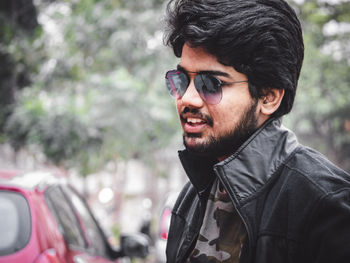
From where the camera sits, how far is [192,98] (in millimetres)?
1637

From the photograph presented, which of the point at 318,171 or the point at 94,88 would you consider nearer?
the point at 318,171

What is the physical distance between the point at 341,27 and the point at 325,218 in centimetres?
994

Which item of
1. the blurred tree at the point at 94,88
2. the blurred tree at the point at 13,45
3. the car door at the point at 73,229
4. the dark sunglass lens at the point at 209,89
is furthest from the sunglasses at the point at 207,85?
the blurred tree at the point at 13,45

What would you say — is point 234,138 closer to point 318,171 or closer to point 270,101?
point 270,101

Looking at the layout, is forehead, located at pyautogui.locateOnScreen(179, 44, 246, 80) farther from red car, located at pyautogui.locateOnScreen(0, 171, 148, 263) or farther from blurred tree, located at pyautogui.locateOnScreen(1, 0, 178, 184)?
blurred tree, located at pyautogui.locateOnScreen(1, 0, 178, 184)

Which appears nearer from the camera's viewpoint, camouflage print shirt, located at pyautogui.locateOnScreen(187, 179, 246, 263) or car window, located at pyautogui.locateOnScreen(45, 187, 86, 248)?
camouflage print shirt, located at pyautogui.locateOnScreen(187, 179, 246, 263)

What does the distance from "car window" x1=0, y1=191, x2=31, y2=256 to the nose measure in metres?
1.13

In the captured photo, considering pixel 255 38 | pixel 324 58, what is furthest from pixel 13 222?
pixel 324 58

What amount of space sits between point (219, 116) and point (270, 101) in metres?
0.24

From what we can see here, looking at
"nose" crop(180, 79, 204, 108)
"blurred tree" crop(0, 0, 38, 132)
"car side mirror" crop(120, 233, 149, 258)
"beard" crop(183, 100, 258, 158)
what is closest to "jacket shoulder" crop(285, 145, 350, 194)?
"beard" crop(183, 100, 258, 158)

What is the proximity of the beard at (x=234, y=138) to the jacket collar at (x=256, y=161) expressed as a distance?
70 mm

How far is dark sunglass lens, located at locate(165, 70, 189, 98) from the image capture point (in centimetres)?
172

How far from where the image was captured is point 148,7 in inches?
379

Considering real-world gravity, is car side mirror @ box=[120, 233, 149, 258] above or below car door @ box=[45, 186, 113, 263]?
below
